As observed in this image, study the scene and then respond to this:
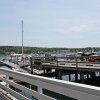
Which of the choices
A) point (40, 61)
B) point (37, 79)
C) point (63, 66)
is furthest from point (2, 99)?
point (40, 61)

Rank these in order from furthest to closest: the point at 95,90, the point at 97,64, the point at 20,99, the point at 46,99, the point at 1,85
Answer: the point at 97,64 → the point at 1,85 → the point at 20,99 → the point at 46,99 → the point at 95,90

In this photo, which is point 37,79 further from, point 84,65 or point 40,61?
point 40,61

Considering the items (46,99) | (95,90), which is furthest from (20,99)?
(95,90)

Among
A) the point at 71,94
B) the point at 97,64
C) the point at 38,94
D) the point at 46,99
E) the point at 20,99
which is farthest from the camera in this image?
the point at 97,64

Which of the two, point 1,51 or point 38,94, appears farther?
point 1,51

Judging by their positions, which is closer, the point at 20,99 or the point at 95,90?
the point at 95,90

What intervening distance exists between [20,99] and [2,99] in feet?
5.40

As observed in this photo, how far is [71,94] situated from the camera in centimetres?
488

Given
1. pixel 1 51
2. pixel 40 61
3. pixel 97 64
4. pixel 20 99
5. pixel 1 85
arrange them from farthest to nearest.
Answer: pixel 1 51 < pixel 40 61 < pixel 97 64 < pixel 1 85 < pixel 20 99

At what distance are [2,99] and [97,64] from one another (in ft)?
51.4

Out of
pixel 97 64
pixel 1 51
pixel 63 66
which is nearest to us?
pixel 97 64

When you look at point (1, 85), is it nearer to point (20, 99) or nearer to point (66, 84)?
point (20, 99)

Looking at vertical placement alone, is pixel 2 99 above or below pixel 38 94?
below

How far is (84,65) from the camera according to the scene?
26.6 metres
